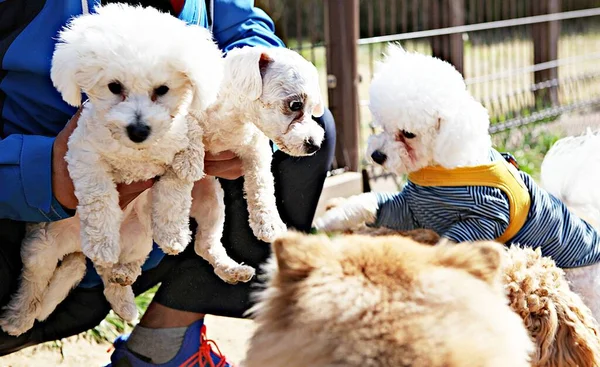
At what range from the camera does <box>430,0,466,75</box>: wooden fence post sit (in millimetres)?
5090

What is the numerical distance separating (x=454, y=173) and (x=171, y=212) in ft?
3.31

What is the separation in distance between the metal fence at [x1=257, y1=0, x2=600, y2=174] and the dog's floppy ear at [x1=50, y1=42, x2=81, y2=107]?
1.72 meters

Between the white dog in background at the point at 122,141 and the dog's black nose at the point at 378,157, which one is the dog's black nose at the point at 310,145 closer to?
the white dog in background at the point at 122,141

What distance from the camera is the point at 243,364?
1627 millimetres

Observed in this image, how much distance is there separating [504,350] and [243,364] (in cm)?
52

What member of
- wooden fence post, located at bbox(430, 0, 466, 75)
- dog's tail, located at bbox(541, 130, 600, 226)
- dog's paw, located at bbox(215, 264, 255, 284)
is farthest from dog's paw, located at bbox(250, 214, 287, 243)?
wooden fence post, located at bbox(430, 0, 466, 75)

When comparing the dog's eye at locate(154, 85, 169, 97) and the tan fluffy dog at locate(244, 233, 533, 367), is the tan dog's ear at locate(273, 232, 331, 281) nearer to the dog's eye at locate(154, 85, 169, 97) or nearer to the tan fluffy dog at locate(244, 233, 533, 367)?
the tan fluffy dog at locate(244, 233, 533, 367)

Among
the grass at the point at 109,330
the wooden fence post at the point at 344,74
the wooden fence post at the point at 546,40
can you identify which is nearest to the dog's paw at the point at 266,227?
the grass at the point at 109,330

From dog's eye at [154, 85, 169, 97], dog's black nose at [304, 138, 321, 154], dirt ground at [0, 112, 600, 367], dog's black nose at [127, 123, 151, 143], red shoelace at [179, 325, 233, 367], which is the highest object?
dog's eye at [154, 85, 169, 97]

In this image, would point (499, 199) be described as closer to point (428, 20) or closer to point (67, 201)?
point (67, 201)

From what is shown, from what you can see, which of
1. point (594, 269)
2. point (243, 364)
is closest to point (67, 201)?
point (243, 364)

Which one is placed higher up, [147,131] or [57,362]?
[147,131]

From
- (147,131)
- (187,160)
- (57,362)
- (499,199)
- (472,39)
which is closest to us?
(147,131)

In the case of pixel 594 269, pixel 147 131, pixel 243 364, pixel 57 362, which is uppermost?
pixel 147 131
